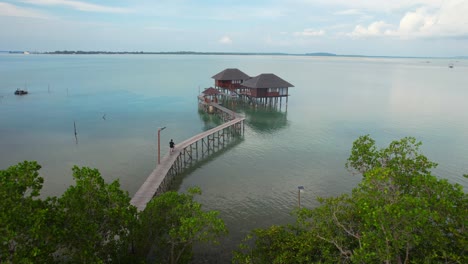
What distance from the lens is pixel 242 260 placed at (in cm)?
983

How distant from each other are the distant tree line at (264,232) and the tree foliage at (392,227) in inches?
1.0

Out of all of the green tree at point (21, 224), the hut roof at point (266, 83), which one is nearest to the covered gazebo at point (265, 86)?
the hut roof at point (266, 83)

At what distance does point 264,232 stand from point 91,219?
541cm

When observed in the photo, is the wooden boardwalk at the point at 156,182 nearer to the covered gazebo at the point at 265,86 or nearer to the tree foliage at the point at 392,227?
the tree foliage at the point at 392,227

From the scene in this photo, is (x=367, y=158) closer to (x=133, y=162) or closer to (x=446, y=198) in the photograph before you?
(x=446, y=198)

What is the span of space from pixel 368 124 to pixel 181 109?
24936 mm

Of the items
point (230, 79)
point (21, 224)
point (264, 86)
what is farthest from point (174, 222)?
point (230, 79)

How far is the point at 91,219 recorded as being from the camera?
8914 mm

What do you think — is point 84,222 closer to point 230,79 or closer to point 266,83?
point 266,83

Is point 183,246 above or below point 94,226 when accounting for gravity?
below

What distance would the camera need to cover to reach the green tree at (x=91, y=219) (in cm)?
809

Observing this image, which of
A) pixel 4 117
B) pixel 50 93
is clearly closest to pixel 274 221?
pixel 4 117

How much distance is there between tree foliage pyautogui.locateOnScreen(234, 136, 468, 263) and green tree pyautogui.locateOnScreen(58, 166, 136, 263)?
3.82 m

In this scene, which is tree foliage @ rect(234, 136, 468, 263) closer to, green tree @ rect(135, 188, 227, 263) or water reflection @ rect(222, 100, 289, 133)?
green tree @ rect(135, 188, 227, 263)
